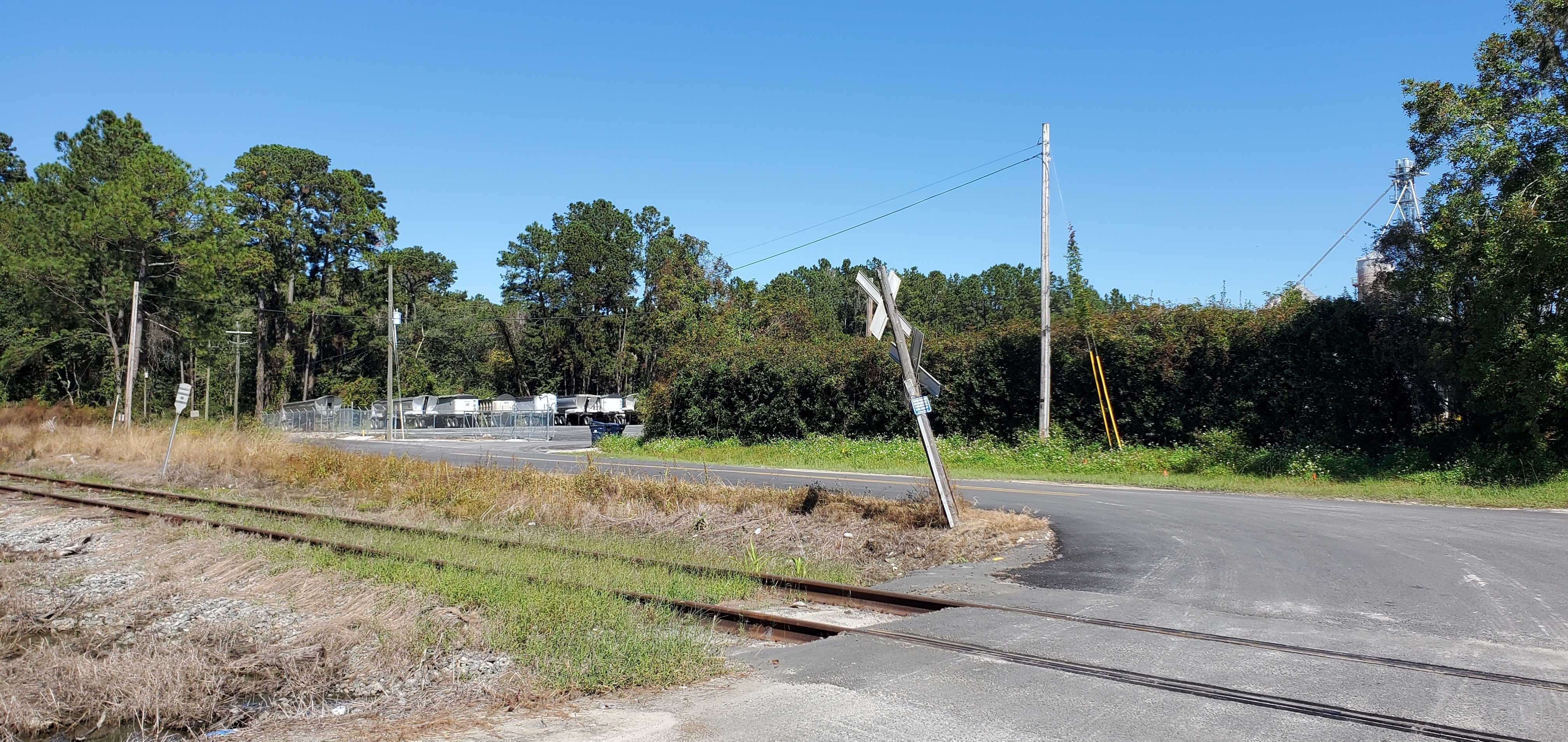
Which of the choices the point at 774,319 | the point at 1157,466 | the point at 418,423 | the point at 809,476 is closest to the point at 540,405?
the point at 418,423

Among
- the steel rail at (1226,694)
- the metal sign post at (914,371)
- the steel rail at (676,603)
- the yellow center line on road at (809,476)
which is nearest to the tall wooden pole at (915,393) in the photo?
the metal sign post at (914,371)

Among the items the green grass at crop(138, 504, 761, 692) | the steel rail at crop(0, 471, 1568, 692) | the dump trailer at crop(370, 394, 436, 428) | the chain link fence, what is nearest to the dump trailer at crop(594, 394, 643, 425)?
the chain link fence

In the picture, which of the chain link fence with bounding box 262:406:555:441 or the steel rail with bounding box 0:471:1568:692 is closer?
the steel rail with bounding box 0:471:1568:692

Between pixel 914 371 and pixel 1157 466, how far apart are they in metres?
14.0

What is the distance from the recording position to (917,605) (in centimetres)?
891

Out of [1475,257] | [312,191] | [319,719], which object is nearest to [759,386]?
[1475,257]

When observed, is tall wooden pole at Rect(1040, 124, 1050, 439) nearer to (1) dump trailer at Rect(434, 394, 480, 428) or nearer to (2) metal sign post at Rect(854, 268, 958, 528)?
(2) metal sign post at Rect(854, 268, 958, 528)

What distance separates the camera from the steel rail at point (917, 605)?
612 centimetres

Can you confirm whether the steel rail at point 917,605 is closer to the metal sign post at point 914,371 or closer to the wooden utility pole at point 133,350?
the metal sign post at point 914,371

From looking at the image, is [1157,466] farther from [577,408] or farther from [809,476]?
[577,408]

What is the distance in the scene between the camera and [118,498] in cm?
2066

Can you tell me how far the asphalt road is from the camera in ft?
17.6

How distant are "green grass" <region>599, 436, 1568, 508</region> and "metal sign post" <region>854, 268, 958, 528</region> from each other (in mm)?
9995

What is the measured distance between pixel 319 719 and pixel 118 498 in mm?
18836
